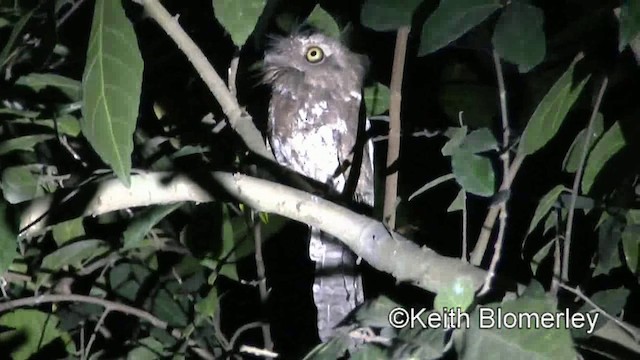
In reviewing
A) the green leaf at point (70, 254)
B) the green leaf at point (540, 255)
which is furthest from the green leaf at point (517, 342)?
the green leaf at point (70, 254)

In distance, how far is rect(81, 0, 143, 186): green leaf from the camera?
0.76m

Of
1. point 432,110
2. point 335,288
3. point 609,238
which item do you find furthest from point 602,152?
point 335,288

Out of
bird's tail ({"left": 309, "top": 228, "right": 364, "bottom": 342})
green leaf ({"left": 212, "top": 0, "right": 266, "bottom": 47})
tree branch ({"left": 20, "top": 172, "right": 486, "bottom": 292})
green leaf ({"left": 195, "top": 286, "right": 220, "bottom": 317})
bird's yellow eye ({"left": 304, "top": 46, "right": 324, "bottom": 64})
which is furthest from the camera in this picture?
bird's yellow eye ({"left": 304, "top": 46, "right": 324, "bottom": 64})

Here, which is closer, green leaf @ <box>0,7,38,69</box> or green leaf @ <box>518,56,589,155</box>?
green leaf @ <box>0,7,38,69</box>

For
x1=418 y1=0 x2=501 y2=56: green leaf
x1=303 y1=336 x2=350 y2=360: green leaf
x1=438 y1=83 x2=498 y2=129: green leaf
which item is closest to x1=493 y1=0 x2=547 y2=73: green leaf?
x1=418 y1=0 x2=501 y2=56: green leaf

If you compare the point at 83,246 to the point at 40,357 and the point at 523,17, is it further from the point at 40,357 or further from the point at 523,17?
the point at 523,17

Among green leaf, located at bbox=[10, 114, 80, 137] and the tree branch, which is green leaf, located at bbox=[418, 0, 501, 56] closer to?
the tree branch

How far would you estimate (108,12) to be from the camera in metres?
0.78

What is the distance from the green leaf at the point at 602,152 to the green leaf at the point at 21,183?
1.09 m

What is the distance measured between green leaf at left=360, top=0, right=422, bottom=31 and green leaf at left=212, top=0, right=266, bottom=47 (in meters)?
0.31

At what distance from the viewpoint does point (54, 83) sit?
1530 mm

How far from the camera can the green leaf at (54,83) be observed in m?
1.51

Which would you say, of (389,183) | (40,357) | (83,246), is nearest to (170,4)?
(83,246)

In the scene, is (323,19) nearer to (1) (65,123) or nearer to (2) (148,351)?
(1) (65,123)
